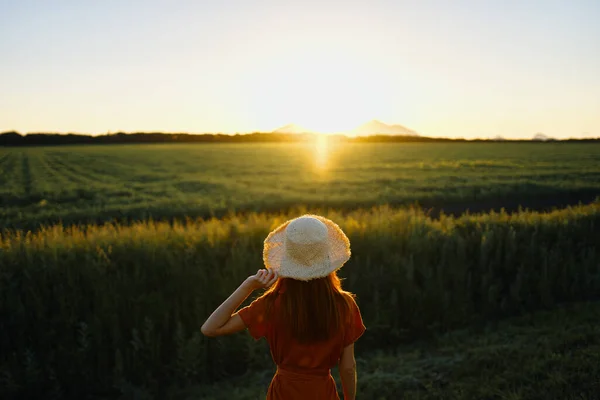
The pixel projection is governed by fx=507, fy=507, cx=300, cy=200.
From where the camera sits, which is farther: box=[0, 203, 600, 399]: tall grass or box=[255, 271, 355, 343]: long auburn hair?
box=[0, 203, 600, 399]: tall grass

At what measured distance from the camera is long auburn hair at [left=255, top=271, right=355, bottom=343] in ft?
8.77

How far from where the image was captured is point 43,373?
6.66 m

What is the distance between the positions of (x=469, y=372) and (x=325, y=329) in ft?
12.5

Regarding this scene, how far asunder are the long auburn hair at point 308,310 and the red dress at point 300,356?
0.18 ft

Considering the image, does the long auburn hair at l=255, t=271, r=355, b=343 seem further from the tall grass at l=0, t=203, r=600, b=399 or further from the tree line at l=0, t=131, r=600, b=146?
the tree line at l=0, t=131, r=600, b=146

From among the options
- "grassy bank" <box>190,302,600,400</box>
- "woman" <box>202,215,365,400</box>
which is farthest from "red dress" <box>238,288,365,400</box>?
"grassy bank" <box>190,302,600,400</box>

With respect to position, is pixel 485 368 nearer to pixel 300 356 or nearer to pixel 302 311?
pixel 300 356

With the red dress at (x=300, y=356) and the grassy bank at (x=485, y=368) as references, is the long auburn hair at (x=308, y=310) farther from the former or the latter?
the grassy bank at (x=485, y=368)

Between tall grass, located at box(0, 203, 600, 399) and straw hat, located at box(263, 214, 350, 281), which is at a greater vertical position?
straw hat, located at box(263, 214, 350, 281)

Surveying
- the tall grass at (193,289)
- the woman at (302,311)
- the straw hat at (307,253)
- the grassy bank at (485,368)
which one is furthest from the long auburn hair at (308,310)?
the tall grass at (193,289)

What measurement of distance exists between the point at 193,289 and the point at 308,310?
555 cm

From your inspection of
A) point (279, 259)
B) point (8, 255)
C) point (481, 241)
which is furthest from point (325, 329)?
point (481, 241)

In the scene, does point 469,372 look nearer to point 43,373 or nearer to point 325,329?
point 325,329

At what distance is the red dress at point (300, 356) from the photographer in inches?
109
